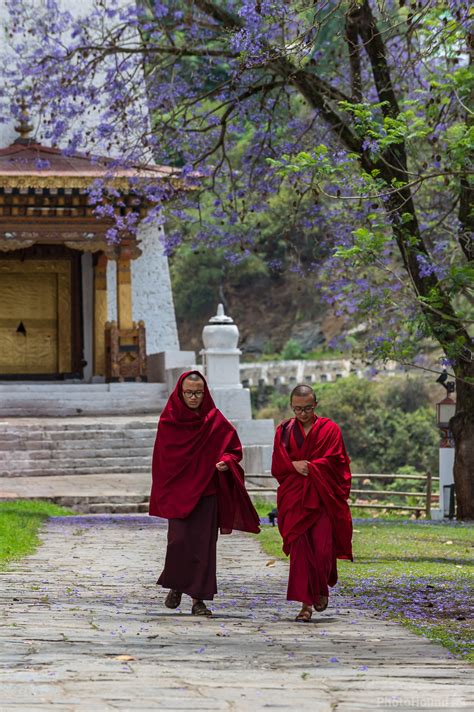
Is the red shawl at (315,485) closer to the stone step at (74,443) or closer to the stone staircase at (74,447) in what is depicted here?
the stone staircase at (74,447)

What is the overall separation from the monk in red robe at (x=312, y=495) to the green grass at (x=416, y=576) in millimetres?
497

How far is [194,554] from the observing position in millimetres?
8180

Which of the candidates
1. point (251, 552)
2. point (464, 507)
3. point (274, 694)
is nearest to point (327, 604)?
point (274, 694)

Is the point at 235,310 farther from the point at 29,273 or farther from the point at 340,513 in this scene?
the point at 340,513

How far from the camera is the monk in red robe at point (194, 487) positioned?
8164 mm

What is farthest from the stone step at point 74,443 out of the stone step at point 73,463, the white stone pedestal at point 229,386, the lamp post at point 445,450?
the lamp post at point 445,450

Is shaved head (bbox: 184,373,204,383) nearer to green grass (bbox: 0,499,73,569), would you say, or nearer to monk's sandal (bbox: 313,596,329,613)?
monk's sandal (bbox: 313,596,329,613)

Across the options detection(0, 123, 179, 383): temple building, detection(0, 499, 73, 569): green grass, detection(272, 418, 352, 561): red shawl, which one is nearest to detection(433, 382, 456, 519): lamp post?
detection(0, 123, 179, 383): temple building

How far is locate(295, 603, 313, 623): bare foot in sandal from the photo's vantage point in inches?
307

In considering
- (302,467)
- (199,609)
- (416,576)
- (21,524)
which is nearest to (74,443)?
(21,524)

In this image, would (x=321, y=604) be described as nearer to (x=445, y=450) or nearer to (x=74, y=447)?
(x=74, y=447)

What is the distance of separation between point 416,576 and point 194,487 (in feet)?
8.65

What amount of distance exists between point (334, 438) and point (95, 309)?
18.8 metres

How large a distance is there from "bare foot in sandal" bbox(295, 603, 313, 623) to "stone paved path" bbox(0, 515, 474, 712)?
66 mm
